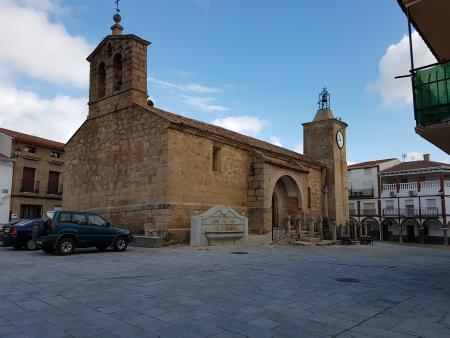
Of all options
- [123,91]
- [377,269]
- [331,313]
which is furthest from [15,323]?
[123,91]

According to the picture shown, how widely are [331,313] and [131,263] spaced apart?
19.6ft

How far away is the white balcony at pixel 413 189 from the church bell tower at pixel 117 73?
32127mm

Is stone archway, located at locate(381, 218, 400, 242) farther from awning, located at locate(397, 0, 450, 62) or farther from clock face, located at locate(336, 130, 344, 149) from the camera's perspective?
awning, located at locate(397, 0, 450, 62)

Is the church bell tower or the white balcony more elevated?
the church bell tower

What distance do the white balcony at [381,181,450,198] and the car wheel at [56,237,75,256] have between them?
36195 millimetres

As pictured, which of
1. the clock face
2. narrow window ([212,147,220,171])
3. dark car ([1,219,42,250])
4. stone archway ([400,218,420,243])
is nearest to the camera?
dark car ([1,219,42,250])

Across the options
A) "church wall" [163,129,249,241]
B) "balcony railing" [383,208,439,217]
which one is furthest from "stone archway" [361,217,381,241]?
"church wall" [163,129,249,241]

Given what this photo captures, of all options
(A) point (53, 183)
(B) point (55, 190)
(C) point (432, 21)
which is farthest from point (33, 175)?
(C) point (432, 21)

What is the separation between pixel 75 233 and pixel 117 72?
9.36m

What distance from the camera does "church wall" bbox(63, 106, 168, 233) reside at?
1529cm

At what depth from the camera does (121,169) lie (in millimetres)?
17141

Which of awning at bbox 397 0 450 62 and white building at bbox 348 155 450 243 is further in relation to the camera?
white building at bbox 348 155 450 243

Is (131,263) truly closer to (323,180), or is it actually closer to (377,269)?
(377,269)

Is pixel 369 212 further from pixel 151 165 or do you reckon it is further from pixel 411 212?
pixel 151 165
